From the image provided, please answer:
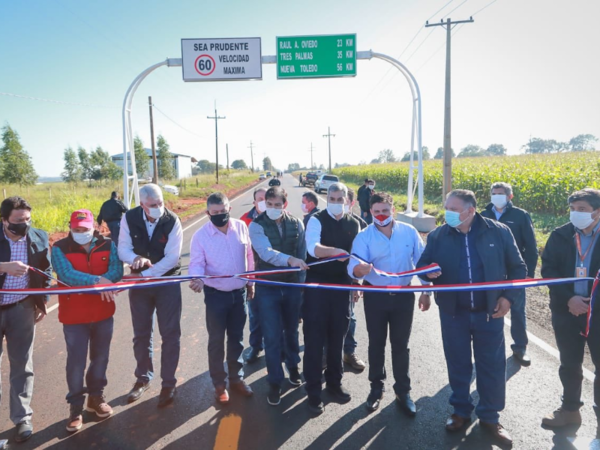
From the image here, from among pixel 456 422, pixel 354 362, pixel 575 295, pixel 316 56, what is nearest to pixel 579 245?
pixel 575 295

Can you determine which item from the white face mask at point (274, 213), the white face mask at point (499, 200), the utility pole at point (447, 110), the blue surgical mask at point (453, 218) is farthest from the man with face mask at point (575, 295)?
the utility pole at point (447, 110)

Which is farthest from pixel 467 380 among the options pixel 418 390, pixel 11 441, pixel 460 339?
pixel 11 441

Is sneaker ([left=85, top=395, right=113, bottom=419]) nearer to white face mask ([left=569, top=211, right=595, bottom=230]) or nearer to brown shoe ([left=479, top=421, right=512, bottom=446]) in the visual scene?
brown shoe ([left=479, top=421, right=512, bottom=446])

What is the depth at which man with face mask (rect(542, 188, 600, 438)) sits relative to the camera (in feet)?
10.7

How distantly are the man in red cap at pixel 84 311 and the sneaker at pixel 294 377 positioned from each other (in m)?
1.75

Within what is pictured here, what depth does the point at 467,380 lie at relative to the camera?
345 cm

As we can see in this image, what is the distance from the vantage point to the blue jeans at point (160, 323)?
12.9 feet

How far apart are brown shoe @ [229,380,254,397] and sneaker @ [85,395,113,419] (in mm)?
1143

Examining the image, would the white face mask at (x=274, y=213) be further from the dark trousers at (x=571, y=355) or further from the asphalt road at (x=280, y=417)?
the dark trousers at (x=571, y=355)

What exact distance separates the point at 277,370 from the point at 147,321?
142 cm

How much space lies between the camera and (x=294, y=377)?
4.19m

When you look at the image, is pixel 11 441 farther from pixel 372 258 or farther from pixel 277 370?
pixel 372 258

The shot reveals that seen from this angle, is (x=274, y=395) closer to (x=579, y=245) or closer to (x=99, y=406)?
(x=99, y=406)

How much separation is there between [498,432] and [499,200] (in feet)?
8.91
